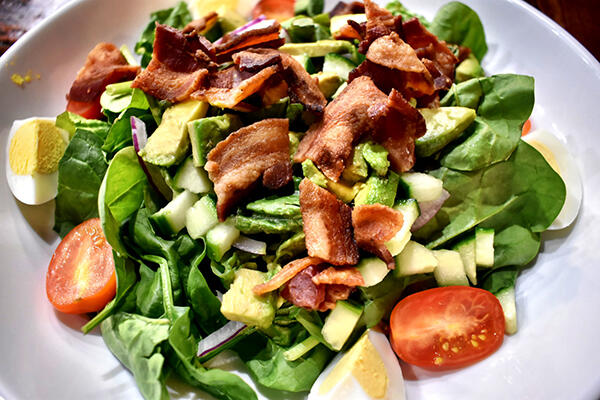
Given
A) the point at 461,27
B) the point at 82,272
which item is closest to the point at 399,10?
the point at 461,27

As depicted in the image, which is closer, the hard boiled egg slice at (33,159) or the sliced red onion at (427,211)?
the sliced red onion at (427,211)

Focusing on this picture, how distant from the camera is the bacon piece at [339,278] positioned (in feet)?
5.85

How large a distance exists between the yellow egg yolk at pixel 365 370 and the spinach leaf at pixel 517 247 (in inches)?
29.1

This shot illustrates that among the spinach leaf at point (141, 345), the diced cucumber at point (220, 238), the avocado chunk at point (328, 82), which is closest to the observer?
the spinach leaf at point (141, 345)

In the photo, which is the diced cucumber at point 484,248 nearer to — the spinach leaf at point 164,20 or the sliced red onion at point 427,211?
the sliced red onion at point 427,211

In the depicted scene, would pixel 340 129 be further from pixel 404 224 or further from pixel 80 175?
pixel 80 175

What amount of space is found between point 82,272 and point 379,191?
4.58 feet

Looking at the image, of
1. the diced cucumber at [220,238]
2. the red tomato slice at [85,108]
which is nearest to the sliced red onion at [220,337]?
the diced cucumber at [220,238]

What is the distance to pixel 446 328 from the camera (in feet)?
6.31

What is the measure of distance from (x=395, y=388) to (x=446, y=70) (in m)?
1.58

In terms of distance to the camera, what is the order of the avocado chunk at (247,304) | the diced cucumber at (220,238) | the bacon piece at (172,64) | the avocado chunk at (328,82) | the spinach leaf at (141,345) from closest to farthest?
the spinach leaf at (141,345) < the avocado chunk at (247,304) < the diced cucumber at (220,238) < the bacon piece at (172,64) < the avocado chunk at (328,82)

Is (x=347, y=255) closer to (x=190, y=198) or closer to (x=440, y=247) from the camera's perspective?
(x=440, y=247)

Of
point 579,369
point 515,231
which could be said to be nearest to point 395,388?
point 579,369

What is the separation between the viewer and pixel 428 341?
1902mm
